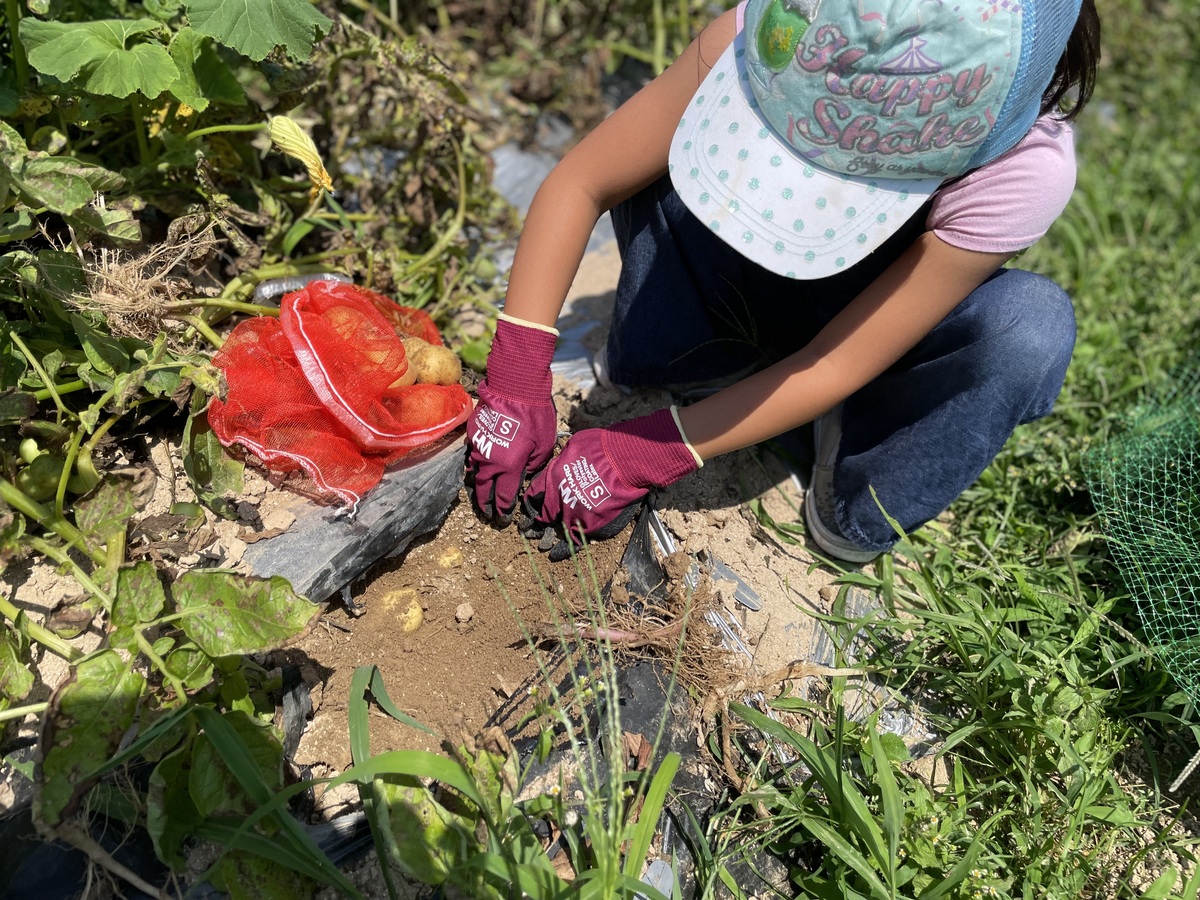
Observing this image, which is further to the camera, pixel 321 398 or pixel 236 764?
pixel 321 398

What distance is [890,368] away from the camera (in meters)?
1.87

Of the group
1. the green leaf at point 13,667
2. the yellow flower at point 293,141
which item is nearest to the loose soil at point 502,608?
the green leaf at point 13,667

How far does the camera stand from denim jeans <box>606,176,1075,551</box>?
1646 millimetres

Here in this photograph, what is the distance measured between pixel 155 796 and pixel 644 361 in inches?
49.2

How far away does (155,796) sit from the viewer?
1221 mm

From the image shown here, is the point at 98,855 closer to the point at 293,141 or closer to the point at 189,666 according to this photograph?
the point at 189,666

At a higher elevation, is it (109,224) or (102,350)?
(109,224)

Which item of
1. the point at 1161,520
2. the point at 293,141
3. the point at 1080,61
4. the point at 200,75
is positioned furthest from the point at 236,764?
the point at 1161,520

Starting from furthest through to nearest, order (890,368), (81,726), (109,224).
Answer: (890,368) < (109,224) < (81,726)

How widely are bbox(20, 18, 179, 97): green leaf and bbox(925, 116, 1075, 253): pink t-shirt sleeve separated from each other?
4.41 feet

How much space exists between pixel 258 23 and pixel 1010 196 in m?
1.32

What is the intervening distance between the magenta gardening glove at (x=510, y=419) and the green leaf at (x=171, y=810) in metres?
0.67

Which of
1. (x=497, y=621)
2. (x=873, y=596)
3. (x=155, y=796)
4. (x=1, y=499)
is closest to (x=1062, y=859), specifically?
(x=873, y=596)

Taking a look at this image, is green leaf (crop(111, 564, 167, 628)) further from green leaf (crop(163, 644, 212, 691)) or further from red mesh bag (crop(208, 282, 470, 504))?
red mesh bag (crop(208, 282, 470, 504))
